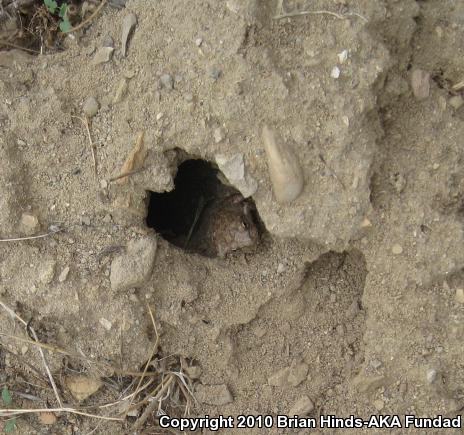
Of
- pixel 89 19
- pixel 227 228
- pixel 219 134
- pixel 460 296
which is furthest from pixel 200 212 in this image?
pixel 460 296

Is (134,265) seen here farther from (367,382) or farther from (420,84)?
(420,84)

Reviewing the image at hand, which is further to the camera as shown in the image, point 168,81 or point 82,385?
point 82,385

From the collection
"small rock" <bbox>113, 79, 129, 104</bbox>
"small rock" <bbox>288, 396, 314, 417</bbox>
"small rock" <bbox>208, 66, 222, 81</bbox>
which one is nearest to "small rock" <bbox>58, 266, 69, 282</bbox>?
"small rock" <bbox>113, 79, 129, 104</bbox>

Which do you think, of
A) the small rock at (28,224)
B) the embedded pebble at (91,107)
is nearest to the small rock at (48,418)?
the small rock at (28,224)

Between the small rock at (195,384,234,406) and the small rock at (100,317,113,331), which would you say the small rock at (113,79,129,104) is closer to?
the small rock at (100,317,113,331)

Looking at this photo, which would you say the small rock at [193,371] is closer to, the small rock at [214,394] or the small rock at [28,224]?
the small rock at [214,394]

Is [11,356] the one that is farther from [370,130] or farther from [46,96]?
[370,130]
